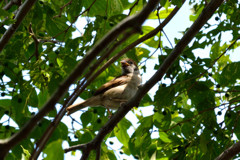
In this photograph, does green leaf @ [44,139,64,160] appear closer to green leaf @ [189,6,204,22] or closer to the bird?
the bird

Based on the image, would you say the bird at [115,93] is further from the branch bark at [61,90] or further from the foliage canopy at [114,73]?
the branch bark at [61,90]

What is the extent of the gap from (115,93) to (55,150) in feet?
14.5

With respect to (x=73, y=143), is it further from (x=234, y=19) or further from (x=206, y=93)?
(x=234, y=19)

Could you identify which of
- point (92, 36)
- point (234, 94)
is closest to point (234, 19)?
point (234, 94)

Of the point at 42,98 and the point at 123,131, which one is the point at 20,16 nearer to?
the point at 42,98

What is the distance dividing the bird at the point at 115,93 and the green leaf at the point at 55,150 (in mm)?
3353

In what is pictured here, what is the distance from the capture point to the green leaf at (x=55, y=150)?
191 cm

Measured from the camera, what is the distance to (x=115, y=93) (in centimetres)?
637

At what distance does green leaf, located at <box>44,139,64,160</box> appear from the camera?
191 centimetres

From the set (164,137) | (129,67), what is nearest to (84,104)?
(164,137)

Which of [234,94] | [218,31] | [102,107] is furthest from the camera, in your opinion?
[102,107]

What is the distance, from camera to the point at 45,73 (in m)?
4.36

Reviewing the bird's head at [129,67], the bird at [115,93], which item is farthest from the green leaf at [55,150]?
the bird's head at [129,67]

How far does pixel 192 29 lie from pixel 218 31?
39.9 inches
